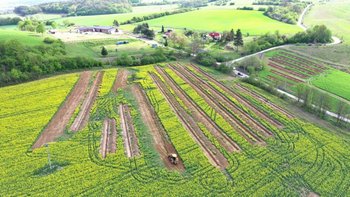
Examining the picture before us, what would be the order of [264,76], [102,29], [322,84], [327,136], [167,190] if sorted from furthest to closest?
1. [102,29]
2. [264,76]
3. [322,84]
4. [327,136]
5. [167,190]

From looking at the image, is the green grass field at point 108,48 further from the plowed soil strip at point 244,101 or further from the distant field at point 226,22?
the distant field at point 226,22

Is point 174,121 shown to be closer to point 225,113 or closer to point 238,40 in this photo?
point 225,113

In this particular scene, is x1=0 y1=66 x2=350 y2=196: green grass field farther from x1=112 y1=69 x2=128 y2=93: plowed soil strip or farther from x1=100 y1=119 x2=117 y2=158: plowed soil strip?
x1=112 y1=69 x2=128 y2=93: plowed soil strip

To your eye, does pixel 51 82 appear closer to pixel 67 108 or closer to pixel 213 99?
pixel 67 108

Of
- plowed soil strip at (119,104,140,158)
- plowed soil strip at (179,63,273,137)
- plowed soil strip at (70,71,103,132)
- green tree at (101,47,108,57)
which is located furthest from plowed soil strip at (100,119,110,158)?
green tree at (101,47,108,57)

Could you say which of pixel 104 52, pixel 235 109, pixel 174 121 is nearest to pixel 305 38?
pixel 235 109

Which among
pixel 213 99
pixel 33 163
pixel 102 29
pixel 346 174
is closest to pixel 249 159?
pixel 346 174
